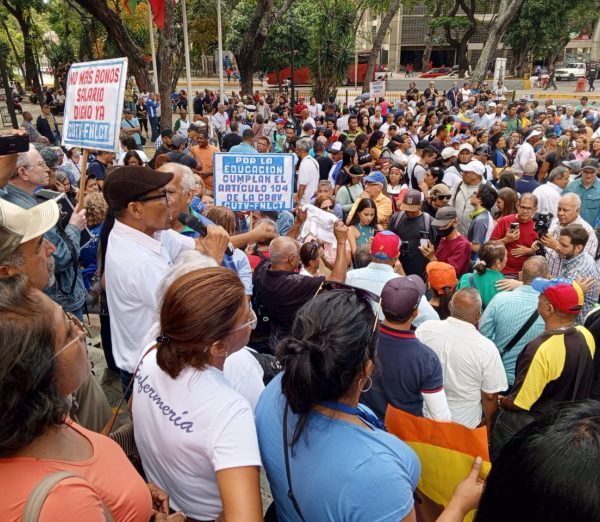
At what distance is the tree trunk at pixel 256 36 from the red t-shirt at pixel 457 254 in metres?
16.0

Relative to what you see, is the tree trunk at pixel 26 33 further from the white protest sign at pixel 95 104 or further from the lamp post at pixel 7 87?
the white protest sign at pixel 95 104

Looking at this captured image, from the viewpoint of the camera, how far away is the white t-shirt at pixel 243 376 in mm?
1881

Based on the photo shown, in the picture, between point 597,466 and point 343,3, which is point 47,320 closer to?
point 597,466

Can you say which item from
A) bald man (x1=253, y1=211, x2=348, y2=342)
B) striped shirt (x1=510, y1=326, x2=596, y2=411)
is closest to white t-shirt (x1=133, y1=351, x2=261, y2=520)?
bald man (x1=253, y1=211, x2=348, y2=342)

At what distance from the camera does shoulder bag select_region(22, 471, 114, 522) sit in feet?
3.77

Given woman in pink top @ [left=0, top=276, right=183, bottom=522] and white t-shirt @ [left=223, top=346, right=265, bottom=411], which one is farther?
white t-shirt @ [left=223, top=346, right=265, bottom=411]

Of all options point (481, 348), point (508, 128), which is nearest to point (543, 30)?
point (508, 128)

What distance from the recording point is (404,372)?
2570 millimetres

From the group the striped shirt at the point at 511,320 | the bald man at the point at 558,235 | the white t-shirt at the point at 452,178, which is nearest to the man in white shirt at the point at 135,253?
the striped shirt at the point at 511,320

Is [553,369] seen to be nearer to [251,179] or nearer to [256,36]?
[251,179]

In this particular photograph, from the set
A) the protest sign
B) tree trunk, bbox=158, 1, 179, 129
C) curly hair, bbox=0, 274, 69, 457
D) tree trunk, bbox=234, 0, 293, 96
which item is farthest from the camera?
tree trunk, bbox=234, 0, 293, 96

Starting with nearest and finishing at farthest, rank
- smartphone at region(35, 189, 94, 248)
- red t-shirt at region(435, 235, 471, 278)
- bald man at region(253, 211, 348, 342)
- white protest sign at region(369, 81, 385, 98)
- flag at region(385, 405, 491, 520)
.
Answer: flag at region(385, 405, 491, 520) < bald man at region(253, 211, 348, 342) < smartphone at region(35, 189, 94, 248) < red t-shirt at region(435, 235, 471, 278) < white protest sign at region(369, 81, 385, 98)

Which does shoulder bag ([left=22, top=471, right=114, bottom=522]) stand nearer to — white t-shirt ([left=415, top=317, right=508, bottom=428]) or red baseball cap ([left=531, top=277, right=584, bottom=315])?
white t-shirt ([left=415, top=317, right=508, bottom=428])

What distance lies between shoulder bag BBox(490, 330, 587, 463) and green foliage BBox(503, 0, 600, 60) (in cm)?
4344
